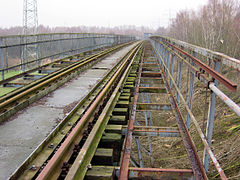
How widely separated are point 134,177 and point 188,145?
112cm

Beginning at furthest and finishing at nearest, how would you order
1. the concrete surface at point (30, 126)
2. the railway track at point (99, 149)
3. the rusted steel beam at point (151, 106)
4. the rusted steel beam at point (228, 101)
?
1. the rusted steel beam at point (151, 106)
2. the concrete surface at point (30, 126)
3. the railway track at point (99, 149)
4. the rusted steel beam at point (228, 101)

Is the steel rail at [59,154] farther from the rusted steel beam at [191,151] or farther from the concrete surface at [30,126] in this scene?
the rusted steel beam at [191,151]

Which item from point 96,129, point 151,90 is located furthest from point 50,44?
point 96,129

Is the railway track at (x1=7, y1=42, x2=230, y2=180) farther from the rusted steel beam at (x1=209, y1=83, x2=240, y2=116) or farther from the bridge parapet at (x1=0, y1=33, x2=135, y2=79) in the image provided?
the bridge parapet at (x1=0, y1=33, x2=135, y2=79)

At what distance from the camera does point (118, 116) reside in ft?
15.2

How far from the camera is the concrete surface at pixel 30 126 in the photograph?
327 cm

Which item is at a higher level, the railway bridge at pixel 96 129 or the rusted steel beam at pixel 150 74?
the rusted steel beam at pixel 150 74

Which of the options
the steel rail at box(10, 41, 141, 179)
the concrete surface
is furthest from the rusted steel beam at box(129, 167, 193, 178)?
the concrete surface

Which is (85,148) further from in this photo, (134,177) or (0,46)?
(0,46)

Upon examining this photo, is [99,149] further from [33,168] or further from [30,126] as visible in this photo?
[30,126]

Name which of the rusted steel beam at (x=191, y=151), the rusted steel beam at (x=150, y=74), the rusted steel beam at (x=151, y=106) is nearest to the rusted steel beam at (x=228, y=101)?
the rusted steel beam at (x=191, y=151)

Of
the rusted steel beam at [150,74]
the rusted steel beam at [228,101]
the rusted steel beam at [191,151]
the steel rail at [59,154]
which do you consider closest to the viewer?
the rusted steel beam at [228,101]

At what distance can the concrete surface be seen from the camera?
3268mm

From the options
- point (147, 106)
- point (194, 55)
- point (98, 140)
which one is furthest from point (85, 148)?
point (147, 106)
